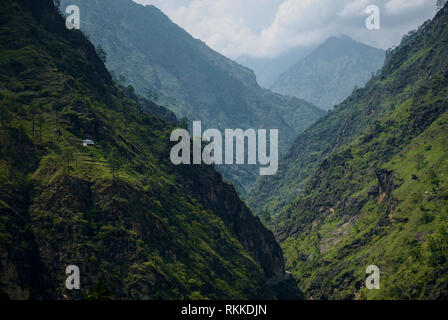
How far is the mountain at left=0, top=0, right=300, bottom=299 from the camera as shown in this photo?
10988 cm

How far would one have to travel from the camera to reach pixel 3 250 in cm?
10019

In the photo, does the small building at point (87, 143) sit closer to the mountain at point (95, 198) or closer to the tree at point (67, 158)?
the mountain at point (95, 198)

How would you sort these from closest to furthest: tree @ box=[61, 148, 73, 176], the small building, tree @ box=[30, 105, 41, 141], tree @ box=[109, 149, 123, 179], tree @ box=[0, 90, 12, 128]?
tree @ box=[61, 148, 73, 176]
tree @ box=[0, 90, 12, 128]
tree @ box=[30, 105, 41, 141]
tree @ box=[109, 149, 123, 179]
the small building

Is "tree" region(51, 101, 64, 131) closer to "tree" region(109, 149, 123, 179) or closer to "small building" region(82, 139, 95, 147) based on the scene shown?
"small building" region(82, 139, 95, 147)

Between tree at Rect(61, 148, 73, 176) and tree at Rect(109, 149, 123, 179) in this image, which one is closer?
tree at Rect(61, 148, 73, 176)

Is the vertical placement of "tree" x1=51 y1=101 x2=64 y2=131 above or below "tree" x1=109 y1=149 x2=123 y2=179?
above

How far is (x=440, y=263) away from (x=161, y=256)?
82.4 meters

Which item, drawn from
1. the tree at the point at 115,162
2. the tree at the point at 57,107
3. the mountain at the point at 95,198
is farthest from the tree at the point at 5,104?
the tree at the point at 115,162

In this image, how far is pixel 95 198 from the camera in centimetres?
12419

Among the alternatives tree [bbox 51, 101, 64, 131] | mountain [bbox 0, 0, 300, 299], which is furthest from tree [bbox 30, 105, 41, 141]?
tree [bbox 51, 101, 64, 131]
